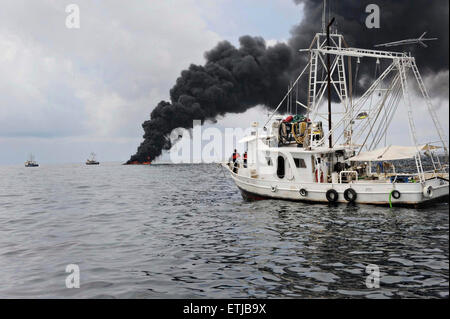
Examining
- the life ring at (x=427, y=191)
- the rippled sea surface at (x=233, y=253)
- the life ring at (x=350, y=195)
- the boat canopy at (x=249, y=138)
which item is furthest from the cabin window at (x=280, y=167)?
the life ring at (x=427, y=191)

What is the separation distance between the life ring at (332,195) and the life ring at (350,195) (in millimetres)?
641

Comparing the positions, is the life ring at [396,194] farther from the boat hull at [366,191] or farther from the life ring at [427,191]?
the life ring at [427,191]

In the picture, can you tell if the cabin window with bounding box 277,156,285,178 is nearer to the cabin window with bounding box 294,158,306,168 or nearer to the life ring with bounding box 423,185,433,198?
the cabin window with bounding box 294,158,306,168

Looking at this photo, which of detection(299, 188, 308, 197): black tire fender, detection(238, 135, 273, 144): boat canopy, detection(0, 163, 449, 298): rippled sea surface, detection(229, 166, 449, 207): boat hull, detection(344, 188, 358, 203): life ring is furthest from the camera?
detection(238, 135, 273, 144): boat canopy

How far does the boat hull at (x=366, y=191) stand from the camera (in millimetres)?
22953

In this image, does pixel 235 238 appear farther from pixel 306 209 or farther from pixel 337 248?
pixel 306 209

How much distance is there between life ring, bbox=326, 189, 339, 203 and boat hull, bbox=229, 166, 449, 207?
0.17 metres

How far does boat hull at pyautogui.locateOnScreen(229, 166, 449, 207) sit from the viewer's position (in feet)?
75.3

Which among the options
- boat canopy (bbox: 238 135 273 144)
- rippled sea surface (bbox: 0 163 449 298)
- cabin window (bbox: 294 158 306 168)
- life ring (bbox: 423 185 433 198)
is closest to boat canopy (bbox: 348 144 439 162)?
life ring (bbox: 423 185 433 198)

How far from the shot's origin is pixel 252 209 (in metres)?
25.1

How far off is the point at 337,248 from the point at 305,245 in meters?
1.32

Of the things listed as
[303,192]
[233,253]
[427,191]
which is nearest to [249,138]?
[303,192]

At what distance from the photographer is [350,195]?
24.8 m
